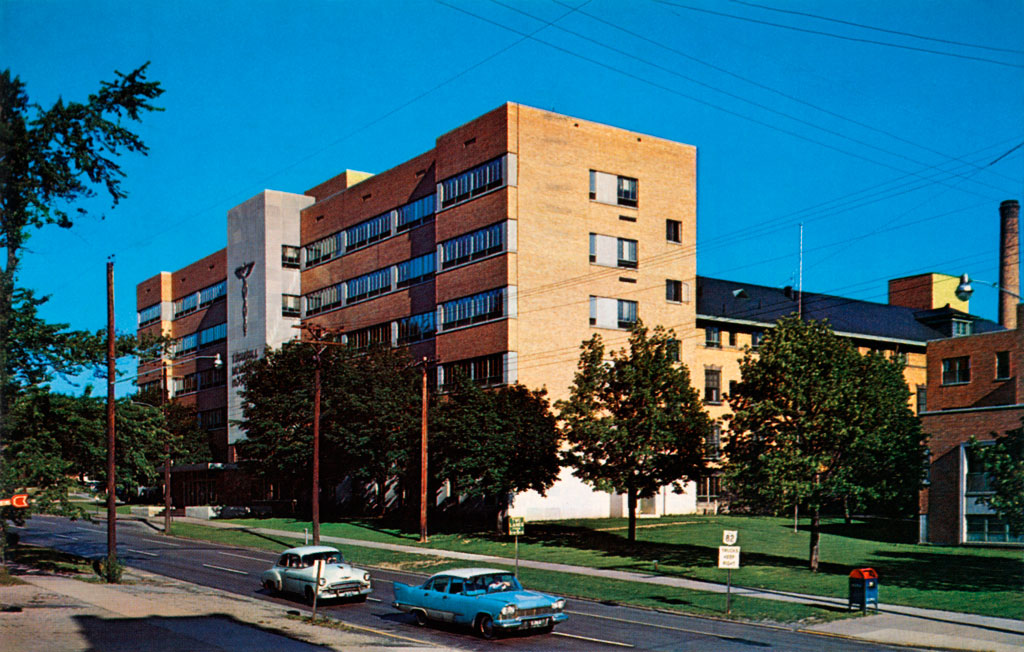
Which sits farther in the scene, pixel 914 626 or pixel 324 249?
pixel 324 249

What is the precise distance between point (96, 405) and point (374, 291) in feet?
144

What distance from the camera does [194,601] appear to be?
2741cm

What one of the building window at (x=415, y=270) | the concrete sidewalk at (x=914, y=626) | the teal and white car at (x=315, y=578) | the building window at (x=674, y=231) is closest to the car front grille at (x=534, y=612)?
the concrete sidewalk at (x=914, y=626)

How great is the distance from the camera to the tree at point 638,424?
43.5 m

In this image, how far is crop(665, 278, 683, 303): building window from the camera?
228ft

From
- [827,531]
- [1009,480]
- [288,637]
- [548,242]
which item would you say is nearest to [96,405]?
[288,637]

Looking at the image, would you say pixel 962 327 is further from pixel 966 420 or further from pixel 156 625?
pixel 156 625

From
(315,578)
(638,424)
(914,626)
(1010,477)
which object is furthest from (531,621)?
(638,424)

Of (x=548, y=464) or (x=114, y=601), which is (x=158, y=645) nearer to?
(x=114, y=601)

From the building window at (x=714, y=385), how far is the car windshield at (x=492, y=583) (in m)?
51.2

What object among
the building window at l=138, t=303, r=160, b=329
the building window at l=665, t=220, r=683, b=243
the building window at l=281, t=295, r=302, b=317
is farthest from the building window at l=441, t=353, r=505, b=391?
the building window at l=138, t=303, r=160, b=329

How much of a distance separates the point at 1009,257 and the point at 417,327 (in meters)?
40.5

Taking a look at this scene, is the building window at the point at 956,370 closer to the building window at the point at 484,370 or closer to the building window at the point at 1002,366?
the building window at the point at 1002,366

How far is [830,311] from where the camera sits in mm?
83750
